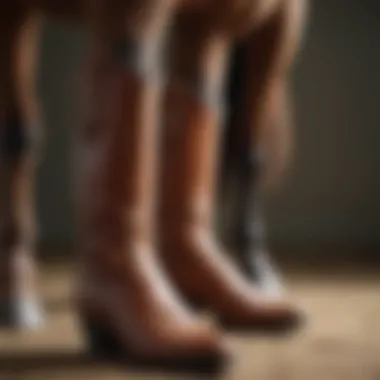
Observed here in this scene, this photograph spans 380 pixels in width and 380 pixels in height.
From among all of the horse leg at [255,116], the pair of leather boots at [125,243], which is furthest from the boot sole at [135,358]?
the horse leg at [255,116]

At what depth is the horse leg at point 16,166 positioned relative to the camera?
45.6 inches

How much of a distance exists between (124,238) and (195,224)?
0.69 feet

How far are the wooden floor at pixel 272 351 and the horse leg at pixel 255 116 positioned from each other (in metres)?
0.11

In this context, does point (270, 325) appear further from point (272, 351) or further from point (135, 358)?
point (135, 358)

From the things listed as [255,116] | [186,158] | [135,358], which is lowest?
[135,358]

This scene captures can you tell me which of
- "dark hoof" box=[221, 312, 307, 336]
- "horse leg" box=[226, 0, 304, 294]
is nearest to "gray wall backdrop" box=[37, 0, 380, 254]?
"horse leg" box=[226, 0, 304, 294]

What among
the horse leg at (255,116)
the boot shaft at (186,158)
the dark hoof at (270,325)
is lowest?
the dark hoof at (270,325)

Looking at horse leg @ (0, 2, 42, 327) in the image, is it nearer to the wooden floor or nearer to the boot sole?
the wooden floor

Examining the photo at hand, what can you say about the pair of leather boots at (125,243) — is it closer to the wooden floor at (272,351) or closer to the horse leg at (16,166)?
the wooden floor at (272,351)

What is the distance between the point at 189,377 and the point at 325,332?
30 centimetres

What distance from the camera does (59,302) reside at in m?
1.33

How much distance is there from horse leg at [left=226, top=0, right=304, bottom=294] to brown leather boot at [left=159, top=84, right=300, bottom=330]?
0.54 ft

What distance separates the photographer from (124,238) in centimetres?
96

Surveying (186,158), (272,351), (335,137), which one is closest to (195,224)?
(186,158)
